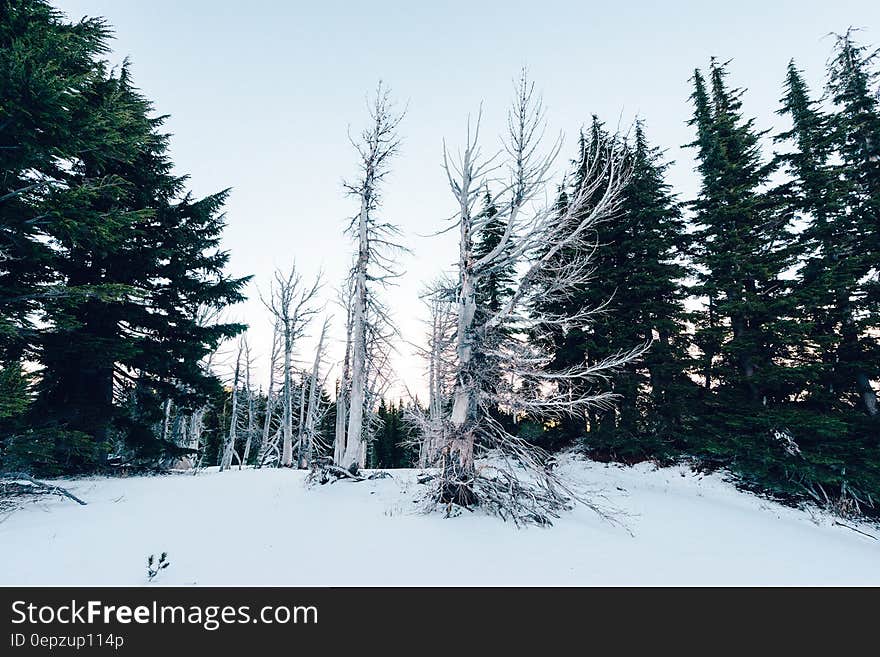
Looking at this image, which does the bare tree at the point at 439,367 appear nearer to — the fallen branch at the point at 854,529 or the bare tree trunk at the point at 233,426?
the fallen branch at the point at 854,529

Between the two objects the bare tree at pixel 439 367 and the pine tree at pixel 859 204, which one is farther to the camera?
the pine tree at pixel 859 204

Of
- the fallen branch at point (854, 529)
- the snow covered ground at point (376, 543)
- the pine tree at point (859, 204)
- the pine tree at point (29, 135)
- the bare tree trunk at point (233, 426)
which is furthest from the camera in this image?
the bare tree trunk at point (233, 426)

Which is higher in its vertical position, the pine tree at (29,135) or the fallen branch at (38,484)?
the pine tree at (29,135)

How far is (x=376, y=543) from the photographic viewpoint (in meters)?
5.61

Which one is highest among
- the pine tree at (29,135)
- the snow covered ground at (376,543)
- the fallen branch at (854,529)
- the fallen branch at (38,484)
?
the pine tree at (29,135)

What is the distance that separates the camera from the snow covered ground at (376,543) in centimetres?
447

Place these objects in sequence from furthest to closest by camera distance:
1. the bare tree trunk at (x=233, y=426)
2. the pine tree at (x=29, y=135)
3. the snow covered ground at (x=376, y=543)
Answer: the bare tree trunk at (x=233, y=426), the pine tree at (x=29, y=135), the snow covered ground at (x=376, y=543)

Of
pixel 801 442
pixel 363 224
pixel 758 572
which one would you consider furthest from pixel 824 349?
pixel 363 224

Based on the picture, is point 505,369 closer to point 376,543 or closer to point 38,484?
point 376,543

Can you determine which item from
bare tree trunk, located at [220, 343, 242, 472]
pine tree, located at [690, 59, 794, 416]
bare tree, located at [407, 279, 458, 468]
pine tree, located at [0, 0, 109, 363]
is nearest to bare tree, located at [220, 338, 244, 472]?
bare tree trunk, located at [220, 343, 242, 472]

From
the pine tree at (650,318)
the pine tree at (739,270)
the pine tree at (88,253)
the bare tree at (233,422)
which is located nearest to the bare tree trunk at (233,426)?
the bare tree at (233,422)

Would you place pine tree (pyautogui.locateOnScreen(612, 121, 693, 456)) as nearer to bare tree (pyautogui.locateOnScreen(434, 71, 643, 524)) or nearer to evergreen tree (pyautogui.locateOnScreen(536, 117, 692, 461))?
evergreen tree (pyautogui.locateOnScreen(536, 117, 692, 461))
